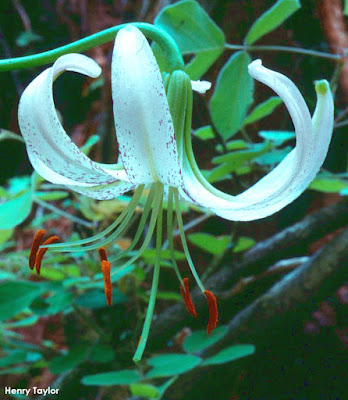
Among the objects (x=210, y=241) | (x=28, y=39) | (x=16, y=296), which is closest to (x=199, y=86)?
(x=210, y=241)

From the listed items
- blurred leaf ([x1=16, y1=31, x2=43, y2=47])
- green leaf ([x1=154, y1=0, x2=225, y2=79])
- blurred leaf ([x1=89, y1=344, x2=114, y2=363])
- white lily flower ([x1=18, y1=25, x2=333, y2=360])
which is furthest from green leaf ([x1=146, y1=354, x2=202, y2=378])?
blurred leaf ([x1=16, y1=31, x2=43, y2=47])

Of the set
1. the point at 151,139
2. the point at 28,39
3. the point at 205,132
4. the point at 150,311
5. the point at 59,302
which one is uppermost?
the point at 28,39

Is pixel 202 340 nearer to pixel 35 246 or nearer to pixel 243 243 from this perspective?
pixel 243 243

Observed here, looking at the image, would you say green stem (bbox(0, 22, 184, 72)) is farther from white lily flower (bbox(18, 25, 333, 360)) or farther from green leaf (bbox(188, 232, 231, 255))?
green leaf (bbox(188, 232, 231, 255))

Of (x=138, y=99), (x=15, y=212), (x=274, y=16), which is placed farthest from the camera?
(x=274, y=16)

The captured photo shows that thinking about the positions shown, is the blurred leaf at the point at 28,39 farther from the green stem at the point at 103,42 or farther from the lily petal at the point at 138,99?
the lily petal at the point at 138,99

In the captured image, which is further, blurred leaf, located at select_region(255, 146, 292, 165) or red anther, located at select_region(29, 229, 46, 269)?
blurred leaf, located at select_region(255, 146, 292, 165)

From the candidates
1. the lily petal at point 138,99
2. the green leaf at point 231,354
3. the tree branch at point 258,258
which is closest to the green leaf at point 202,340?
the green leaf at point 231,354
